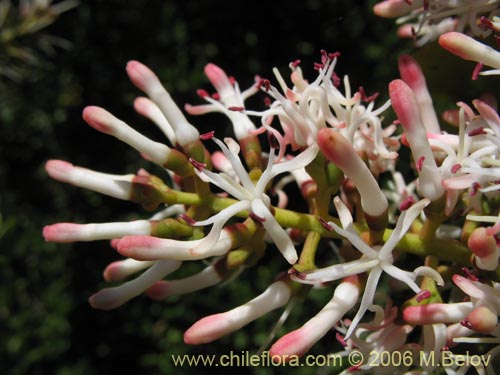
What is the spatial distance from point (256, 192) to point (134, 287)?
272 mm

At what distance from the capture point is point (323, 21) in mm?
2381

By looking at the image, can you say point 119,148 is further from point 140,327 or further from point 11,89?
point 140,327

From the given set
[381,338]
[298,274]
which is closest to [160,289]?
[298,274]

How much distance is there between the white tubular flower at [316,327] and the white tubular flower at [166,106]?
337 millimetres

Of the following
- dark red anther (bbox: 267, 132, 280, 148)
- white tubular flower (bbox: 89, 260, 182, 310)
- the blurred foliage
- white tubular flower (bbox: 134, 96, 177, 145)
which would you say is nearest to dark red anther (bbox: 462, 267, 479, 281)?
dark red anther (bbox: 267, 132, 280, 148)

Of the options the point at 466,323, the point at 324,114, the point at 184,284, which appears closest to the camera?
the point at 466,323

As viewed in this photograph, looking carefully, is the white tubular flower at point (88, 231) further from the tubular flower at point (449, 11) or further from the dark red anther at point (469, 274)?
the tubular flower at point (449, 11)

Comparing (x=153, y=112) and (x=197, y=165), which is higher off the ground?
(x=153, y=112)

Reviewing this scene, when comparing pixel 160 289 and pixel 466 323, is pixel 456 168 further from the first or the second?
pixel 160 289

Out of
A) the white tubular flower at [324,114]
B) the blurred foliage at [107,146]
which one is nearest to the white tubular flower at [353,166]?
the white tubular flower at [324,114]

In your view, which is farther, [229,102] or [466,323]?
[229,102]

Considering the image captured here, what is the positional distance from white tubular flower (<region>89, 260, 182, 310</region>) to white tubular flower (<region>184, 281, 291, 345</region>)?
0.13 m

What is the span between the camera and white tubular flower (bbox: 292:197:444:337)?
972mm

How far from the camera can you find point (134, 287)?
111 centimetres
